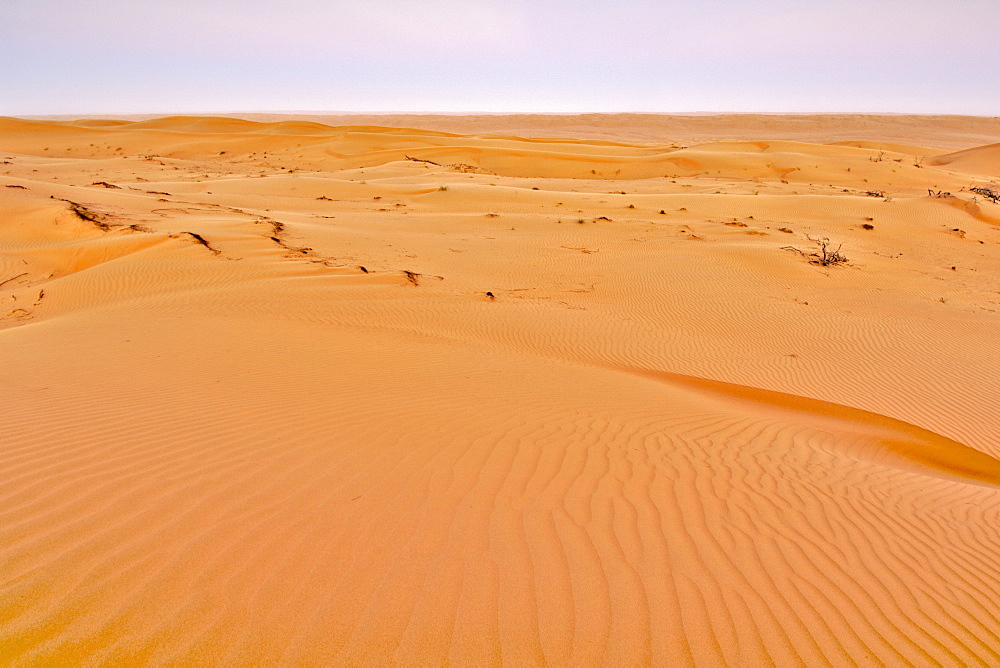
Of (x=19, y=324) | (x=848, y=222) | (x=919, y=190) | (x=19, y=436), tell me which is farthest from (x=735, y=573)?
A: (x=919, y=190)

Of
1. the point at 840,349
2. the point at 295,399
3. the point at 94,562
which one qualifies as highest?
the point at 94,562

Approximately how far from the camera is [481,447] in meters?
4.21

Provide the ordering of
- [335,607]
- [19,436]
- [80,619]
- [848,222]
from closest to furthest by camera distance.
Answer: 1. [80,619]
2. [335,607]
3. [19,436]
4. [848,222]

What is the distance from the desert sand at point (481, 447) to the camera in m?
2.40

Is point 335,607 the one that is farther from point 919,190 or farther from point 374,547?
point 919,190

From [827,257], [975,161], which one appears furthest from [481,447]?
[975,161]

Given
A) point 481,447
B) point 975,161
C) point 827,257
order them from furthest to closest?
point 975,161
point 827,257
point 481,447

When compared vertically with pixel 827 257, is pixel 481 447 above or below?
above

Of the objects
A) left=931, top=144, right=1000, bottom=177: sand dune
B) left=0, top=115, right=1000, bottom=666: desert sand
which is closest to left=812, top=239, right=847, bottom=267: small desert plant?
left=0, top=115, right=1000, bottom=666: desert sand

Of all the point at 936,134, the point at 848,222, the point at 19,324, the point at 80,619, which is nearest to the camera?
the point at 80,619

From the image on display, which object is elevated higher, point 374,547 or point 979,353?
point 374,547

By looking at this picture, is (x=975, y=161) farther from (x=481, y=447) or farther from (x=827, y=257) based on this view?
(x=481, y=447)

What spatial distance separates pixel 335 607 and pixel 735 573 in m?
1.85

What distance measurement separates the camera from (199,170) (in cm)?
3155
